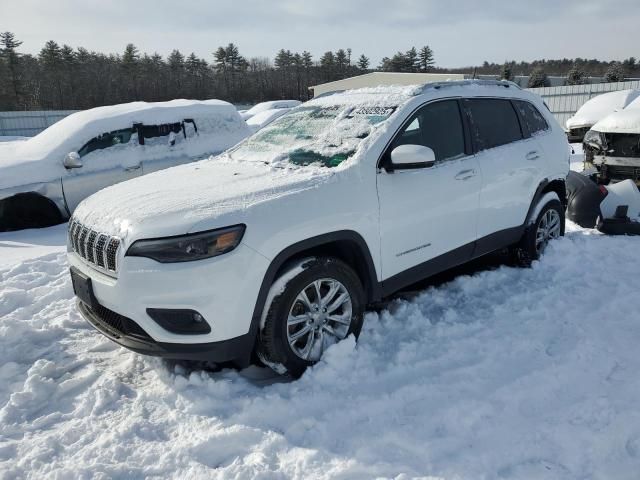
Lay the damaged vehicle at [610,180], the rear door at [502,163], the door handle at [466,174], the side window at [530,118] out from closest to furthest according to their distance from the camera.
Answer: the door handle at [466,174]
the rear door at [502,163]
the side window at [530,118]
the damaged vehicle at [610,180]

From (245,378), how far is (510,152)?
313 centimetres

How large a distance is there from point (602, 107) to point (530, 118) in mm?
10998

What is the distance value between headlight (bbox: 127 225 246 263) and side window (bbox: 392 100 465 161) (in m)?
1.70

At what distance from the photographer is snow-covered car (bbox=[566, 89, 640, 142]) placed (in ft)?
44.2

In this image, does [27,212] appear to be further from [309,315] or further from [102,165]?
[309,315]

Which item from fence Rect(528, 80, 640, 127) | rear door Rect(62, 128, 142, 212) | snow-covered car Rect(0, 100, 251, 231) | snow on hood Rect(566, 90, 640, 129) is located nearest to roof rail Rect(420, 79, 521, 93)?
snow-covered car Rect(0, 100, 251, 231)

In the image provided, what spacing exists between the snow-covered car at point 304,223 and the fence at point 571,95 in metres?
20.3

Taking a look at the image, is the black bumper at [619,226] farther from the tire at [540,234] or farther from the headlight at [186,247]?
the headlight at [186,247]

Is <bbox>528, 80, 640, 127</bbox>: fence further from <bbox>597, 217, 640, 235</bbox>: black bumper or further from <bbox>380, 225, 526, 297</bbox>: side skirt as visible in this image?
<bbox>380, 225, 526, 297</bbox>: side skirt

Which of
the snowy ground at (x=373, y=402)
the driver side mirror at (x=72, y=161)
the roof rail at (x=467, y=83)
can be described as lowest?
the snowy ground at (x=373, y=402)

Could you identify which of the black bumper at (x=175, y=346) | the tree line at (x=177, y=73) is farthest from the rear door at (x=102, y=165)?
the tree line at (x=177, y=73)

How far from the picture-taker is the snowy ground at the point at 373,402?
96.3 inches

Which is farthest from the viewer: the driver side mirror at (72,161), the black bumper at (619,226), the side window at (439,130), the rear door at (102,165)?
the rear door at (102,165)

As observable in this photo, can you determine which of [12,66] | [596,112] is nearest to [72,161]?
[596,112]
